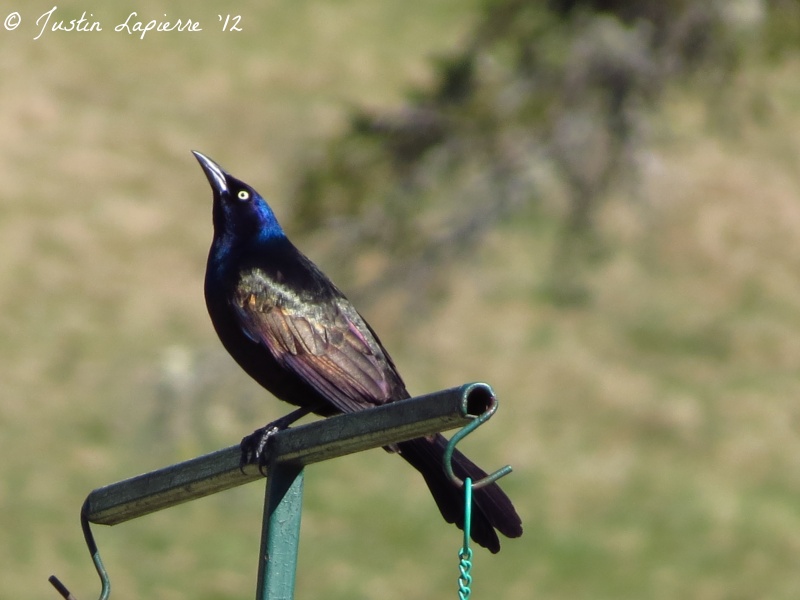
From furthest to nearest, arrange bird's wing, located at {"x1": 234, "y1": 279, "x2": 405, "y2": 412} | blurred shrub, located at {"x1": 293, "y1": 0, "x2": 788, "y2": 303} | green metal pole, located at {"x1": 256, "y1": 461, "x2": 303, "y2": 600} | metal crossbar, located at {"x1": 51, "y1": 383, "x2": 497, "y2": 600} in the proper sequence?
blurred shrub, located at {"x1": 293, "y1": 0, "x2": 788, "y2": 303} < bird's wing, located at {"x1": 234, "y1": 279, "x2": 405, "y2": 412} < green metal pole, located at {"x1": 256, "y1": 461, "x2": 303, "y2": 600} < metal crossbar, located at {"x1": 51, "y1": 383, "x2": 497, "y2": 600}

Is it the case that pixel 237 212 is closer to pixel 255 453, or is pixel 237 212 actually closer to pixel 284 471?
pixel 255 453

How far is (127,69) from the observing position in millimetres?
23750

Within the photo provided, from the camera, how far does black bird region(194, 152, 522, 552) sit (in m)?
4.79

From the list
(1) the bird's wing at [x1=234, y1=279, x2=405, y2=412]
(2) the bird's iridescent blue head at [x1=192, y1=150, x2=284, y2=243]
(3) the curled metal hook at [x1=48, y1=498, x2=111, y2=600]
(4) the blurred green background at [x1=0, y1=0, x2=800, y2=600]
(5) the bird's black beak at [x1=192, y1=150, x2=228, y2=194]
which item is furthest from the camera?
(4) the blurred green background at [x1=0, y1=0, x2=800, y2=600]

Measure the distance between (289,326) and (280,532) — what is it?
6.02ft

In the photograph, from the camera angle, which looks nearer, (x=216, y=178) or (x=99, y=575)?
(x=99, y=575)

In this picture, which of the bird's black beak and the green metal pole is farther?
the bird's black beak

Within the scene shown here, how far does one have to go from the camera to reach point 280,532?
10.6 feet

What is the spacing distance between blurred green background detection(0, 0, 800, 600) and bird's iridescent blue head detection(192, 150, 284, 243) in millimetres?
5423

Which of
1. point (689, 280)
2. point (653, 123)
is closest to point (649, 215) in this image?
point (653, 123)

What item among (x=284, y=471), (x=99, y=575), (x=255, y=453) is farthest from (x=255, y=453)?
(x=99, y=575)

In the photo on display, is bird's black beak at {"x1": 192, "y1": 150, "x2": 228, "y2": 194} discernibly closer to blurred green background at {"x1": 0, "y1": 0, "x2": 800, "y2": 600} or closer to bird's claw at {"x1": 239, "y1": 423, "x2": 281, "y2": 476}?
bird's claw at {"x1": 239, "y1": 423, "x2": 281, "y2": 476}

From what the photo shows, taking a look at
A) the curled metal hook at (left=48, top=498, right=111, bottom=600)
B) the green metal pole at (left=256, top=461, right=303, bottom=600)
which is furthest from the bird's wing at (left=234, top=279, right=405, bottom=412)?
the green metal pole at (left=256, top=461, right=303, bottom=600)

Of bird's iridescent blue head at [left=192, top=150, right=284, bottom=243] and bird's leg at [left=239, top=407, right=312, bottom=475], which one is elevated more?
bird's iridescent blue head at [left=192, top=150, right=284, bottom=243]
